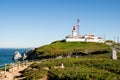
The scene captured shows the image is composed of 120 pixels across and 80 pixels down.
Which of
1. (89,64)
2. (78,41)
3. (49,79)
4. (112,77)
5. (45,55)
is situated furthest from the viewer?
(78,41)

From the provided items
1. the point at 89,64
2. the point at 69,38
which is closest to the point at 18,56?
the point at 69,38

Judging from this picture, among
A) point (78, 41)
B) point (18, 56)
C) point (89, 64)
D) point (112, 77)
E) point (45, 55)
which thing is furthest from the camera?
point (18, 56)

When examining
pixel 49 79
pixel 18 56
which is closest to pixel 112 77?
pixel 49 79

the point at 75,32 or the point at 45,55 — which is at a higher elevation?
the point at 75,32

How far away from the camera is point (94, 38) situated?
13300cm

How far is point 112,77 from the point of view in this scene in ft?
92.3

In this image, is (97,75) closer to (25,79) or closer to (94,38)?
(25,79)

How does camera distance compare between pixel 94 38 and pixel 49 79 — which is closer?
pixel 49 79

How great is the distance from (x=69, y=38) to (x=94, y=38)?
12.2 m

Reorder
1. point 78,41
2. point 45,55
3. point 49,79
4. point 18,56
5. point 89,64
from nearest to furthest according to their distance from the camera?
point 49,79
point 89,64
point 45,55
point 78,41
point 18,56

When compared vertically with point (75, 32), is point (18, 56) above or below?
below

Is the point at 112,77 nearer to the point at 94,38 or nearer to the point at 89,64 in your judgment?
the point at 89,64

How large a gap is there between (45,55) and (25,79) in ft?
212

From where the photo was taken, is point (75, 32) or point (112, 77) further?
point (75, 32)
